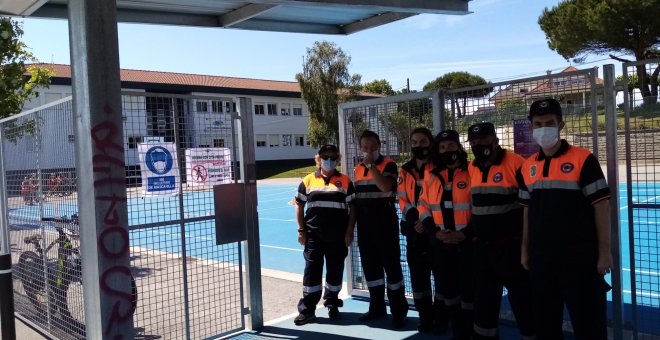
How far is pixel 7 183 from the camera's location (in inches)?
279

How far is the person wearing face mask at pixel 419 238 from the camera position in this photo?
5695 mm

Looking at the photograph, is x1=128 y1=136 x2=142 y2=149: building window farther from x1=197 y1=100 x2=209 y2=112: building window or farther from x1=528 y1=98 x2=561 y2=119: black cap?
x1=528 y1=98 x2=561 y2=119: black cap

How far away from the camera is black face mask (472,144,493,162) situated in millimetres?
4719

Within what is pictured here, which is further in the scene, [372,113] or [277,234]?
[277,234]

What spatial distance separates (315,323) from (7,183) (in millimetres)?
4451

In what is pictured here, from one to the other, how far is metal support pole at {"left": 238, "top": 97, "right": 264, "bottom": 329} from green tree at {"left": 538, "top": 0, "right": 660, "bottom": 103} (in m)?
26.6

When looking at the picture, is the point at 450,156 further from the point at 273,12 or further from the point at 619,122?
the point at 273,12

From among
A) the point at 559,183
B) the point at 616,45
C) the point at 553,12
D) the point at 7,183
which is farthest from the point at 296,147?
the point at 559,183

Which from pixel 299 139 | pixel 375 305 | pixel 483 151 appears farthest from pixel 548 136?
pixel 299 139

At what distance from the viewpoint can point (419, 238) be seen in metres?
5.73

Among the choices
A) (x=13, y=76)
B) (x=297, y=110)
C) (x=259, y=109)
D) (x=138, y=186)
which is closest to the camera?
(x=138, y=186)

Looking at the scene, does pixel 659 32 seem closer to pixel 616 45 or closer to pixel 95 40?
pixel 616 45

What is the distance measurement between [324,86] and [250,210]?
116 feet

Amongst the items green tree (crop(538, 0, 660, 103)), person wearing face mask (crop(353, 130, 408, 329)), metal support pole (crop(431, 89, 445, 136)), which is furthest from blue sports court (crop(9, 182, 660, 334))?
green tree (crop(538, 0, 660, 103))
